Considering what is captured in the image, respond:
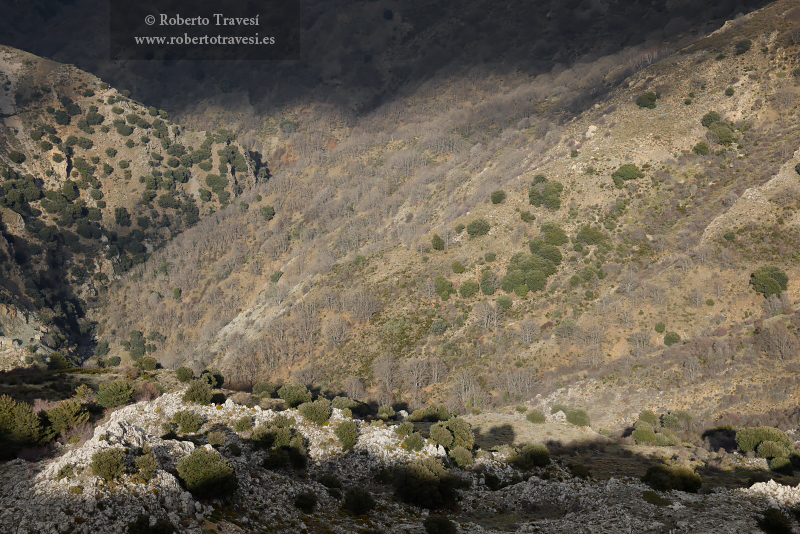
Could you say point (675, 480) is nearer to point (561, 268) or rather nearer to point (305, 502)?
point (305, 502)

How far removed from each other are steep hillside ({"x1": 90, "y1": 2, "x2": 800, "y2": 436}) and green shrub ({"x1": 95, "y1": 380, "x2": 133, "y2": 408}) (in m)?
40.3

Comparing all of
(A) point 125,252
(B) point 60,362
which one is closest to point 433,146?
(A) point 125,252

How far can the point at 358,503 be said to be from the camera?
2498 cm

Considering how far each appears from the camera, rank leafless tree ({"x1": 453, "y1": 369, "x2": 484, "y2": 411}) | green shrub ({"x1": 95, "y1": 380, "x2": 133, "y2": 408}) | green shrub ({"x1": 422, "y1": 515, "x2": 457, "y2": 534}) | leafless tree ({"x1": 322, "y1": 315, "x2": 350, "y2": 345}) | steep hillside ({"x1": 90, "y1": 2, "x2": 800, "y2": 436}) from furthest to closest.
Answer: leafless tree ({"x1": 322, "y1": 315, "x2": 350, "y2": 345}) < leafless tree ({"x1": 453, "y1": 369, "x2": 484, "y2": 411}) < steep hillside ({"x1": 90, "y1": 2, "x2": 800, "y2": 436}) < green shrub ({"x1": 95, "y1": 380, "x2": 133, "y2": 408}) < green shrub ({"x1": 422, "y1": 515, "x2": 457, "y2": 534})

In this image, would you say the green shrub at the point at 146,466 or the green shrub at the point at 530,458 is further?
the green shrub at the point at 530,458

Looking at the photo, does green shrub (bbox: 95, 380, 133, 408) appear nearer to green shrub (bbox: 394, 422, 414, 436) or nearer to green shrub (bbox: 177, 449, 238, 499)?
green shrub (bbox: 177, 449, 238, 499)

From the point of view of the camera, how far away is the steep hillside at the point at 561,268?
195 feet

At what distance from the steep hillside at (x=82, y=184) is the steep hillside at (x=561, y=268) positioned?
10.4m

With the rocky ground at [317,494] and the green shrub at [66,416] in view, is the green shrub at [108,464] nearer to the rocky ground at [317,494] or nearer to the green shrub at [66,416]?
the rocky ground at [317,494]

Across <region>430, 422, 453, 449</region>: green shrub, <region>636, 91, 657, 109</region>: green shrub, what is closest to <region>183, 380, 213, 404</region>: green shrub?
<region>430, 422, 453, 449</region>: green shrub

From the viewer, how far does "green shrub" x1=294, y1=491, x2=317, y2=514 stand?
23.4 metres

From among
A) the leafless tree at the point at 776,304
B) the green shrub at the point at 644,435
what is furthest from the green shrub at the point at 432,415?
the leafless tree at the point at 776,304

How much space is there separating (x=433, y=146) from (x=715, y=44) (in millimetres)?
65715

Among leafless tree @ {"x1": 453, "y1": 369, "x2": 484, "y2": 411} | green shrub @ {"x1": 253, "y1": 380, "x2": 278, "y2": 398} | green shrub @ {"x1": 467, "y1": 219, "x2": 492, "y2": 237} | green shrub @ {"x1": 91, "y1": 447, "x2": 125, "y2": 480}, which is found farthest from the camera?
green shrub @ {"x1": 467, "y1": 219, "x2": 492, "y2": 237}
